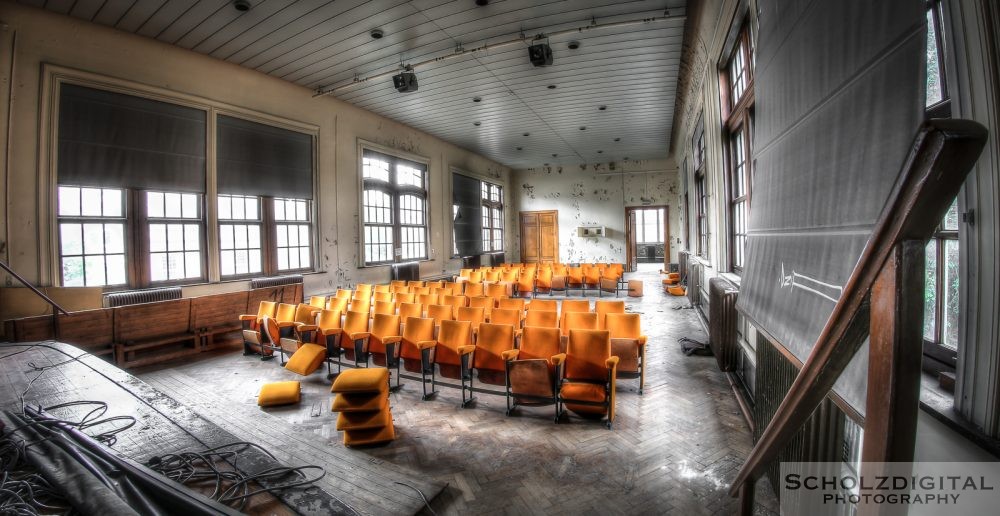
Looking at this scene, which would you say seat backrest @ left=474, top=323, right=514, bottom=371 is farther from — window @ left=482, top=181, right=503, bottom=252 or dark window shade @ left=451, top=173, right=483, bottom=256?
window @ left=482, top=181, right=503, bottom=252

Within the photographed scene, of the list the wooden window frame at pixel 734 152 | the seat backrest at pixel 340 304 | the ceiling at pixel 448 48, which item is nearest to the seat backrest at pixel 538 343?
the wooden window frame at pixel 734 152

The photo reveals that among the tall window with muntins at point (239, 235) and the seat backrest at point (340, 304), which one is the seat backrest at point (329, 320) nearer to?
the seat backrest at point (340, 304)

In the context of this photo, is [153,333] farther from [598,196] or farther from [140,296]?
[598,196]

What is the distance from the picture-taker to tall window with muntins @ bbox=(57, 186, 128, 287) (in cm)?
506

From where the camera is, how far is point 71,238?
16.8 feet

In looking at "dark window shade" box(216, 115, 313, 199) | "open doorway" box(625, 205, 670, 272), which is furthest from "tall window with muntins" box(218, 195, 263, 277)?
"open doorway" box(625, 205, 670, 272)

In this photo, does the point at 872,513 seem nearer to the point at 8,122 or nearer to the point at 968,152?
the point at 968,152

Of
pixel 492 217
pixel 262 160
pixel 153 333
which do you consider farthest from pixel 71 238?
pixel 492 217

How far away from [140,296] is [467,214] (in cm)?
883

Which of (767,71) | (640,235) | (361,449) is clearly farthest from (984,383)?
(640,235)

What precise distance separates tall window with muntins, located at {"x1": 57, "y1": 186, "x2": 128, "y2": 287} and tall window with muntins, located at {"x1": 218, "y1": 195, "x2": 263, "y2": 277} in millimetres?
1250

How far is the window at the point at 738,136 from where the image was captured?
363 centimetres

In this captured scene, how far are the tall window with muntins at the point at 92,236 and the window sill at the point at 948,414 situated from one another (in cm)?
781

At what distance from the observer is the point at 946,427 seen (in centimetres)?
102
